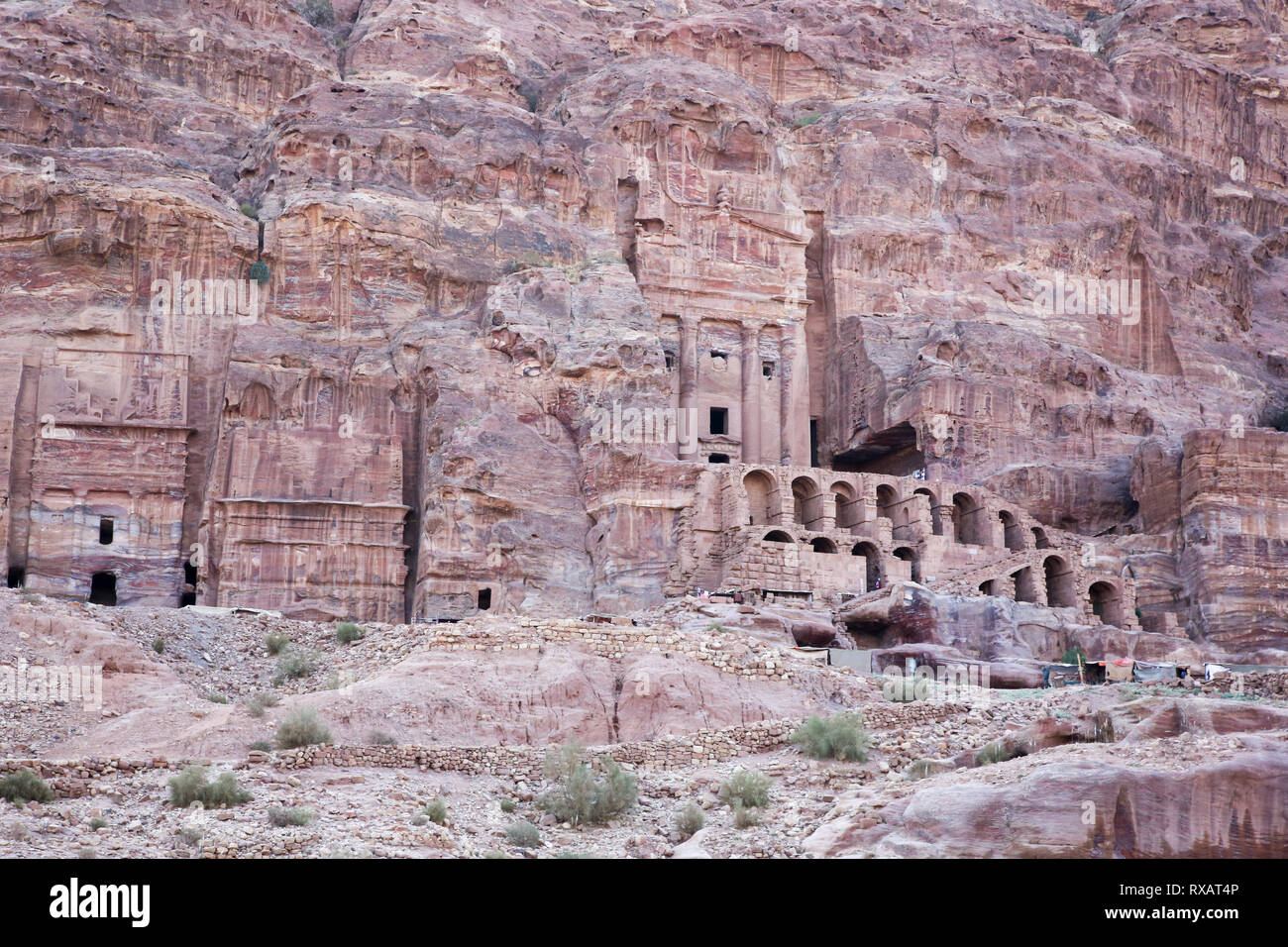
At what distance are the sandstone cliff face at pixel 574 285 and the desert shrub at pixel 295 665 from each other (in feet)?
35.3

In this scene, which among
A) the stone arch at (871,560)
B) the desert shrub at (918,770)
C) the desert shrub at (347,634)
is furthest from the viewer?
the stone arch at (871,560)

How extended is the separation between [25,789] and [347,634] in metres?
14.5

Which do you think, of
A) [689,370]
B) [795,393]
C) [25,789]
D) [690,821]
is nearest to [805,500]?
[795,393]

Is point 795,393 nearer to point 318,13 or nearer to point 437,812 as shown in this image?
point 318,13

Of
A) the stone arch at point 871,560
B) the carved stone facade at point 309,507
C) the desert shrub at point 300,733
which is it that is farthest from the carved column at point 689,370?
the desert shrub at point 300,733

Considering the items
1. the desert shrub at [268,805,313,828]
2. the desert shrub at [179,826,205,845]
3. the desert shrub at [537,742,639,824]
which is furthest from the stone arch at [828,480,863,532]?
the desert shrub at [179,826,205,845]

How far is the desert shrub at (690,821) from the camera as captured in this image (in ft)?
95.0

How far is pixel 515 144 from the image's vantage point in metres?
62.2

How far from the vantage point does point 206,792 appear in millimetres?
28344

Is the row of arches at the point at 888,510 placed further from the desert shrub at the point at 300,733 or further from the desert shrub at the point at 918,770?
the desert shrub at the point at 300,733

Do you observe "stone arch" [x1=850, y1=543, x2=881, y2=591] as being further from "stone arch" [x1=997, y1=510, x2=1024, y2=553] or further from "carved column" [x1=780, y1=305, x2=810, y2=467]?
"carved column" [x1=780, y1=305, x2=810, y2=467]

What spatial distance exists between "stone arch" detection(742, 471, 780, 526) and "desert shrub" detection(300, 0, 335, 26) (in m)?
34.3

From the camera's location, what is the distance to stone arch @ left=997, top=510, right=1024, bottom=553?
2303 inches
